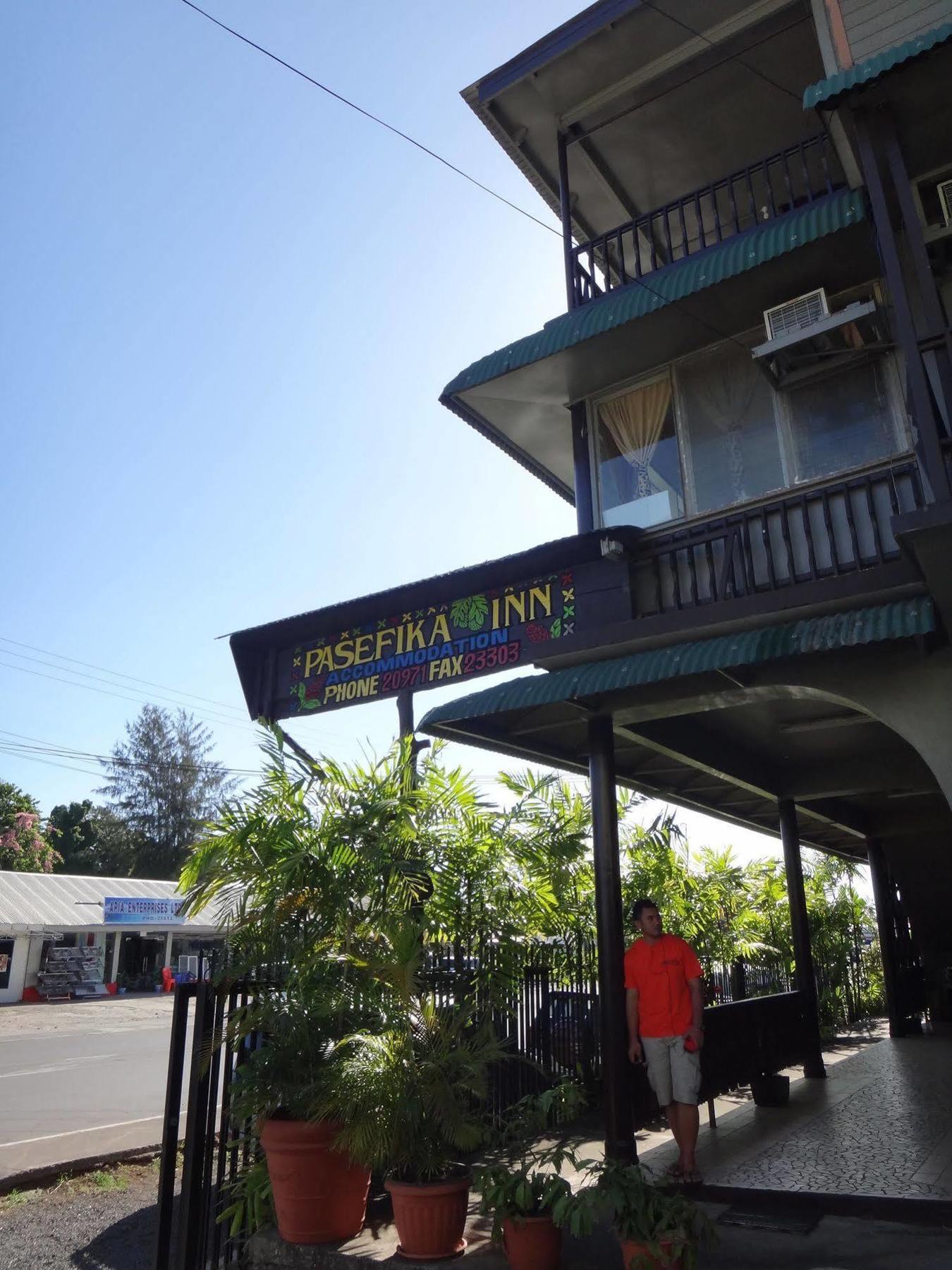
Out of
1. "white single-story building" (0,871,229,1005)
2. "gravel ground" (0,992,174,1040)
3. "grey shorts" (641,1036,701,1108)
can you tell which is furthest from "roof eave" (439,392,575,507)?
"white single-story building" (0,871,229,1005)

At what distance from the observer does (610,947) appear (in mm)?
6418

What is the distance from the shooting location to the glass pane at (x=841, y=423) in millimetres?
6723

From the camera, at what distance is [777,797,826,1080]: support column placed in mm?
9617

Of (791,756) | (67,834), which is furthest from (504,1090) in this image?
(67,834)

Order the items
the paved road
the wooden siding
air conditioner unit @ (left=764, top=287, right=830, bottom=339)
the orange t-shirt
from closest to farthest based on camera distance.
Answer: the orange t-shirt → the wooden siding → air conditioner unit @ (left=764, top=287, right=830, bottom=339) → the paved road

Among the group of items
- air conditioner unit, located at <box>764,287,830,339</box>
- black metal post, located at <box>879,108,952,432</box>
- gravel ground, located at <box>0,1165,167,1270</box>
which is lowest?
gravel ground, located at <box>0,1165,167,1270</box>

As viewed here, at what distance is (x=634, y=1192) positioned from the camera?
3.95 meters

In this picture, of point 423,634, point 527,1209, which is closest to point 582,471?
point 423,634

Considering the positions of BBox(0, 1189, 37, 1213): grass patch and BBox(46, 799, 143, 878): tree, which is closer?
BBox(0, 1189, 37, 1213): grass patch

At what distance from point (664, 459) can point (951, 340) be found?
304 centimetres

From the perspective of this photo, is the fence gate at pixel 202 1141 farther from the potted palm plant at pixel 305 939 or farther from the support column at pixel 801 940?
the support column at pixel 801 940

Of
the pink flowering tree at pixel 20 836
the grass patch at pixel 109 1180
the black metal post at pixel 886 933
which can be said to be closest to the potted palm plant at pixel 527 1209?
the grass patch at pixel 109 1180

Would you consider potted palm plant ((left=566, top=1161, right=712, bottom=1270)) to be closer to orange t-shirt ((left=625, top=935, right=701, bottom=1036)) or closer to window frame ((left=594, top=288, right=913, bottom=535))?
orange t-shirt ((left=625, top=935, right=701, bottom=1036))

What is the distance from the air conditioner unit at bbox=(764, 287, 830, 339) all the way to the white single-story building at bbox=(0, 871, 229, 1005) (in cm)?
2931
